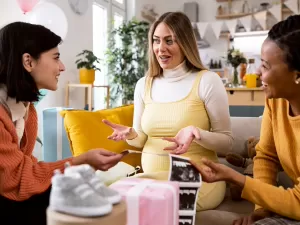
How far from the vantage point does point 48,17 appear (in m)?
2.79

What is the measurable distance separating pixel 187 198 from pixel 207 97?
65 centimetres

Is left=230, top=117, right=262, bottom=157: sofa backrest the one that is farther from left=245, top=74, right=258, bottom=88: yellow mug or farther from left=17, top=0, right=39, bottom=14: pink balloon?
left=245, top=74, right=258, bottom=88: yellow mug

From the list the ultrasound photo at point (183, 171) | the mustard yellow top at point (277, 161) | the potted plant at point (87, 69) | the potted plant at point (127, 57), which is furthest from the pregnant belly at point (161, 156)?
the potted plant at point (127, 57)

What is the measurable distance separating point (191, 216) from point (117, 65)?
412 centimetres

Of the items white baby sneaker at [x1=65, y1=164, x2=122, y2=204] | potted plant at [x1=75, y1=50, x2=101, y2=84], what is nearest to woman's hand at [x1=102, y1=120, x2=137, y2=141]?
white baby sneaker at [x1=65, y1=164, x2=122, y2=204]

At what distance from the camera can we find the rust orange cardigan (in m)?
1.00

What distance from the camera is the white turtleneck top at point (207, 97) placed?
1379 millimetres

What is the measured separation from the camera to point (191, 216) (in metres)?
0.84

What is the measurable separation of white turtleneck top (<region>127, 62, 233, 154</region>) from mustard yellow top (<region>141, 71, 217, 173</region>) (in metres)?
0.03

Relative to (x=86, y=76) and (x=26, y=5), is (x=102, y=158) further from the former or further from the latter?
(x=86, y=76)

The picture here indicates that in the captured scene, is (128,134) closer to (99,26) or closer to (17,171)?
(17,171)

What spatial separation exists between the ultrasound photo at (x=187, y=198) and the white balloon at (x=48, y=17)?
2245 mm

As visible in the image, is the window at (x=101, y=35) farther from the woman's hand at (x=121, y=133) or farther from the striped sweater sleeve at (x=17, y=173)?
the striped sweater sleeve at (x=17, y=173)

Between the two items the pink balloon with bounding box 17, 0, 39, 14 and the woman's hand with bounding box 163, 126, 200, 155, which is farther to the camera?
the pink balloon with bounding box 17, 0, 39, 14
